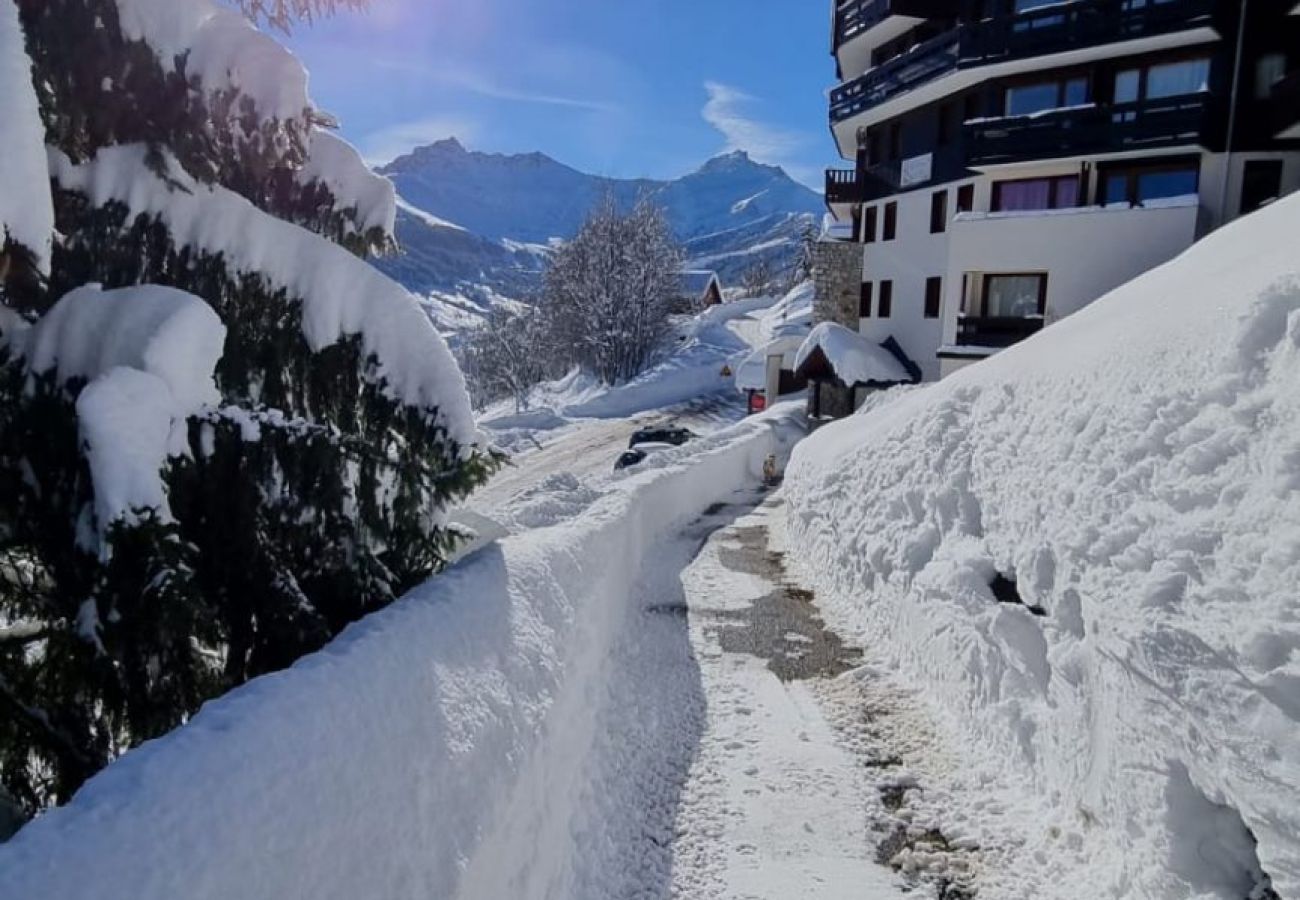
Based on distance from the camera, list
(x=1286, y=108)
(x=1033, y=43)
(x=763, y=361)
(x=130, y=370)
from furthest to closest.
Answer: (x=763, y=361) → (x=1033, y=43) → (x=1286, y=108) → (x=130, y=370)

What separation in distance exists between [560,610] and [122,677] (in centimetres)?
351

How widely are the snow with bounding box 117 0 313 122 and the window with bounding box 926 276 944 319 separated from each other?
23.7m

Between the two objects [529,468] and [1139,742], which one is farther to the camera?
[529,468]

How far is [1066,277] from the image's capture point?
742 inches

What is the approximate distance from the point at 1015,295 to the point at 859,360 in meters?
6.34

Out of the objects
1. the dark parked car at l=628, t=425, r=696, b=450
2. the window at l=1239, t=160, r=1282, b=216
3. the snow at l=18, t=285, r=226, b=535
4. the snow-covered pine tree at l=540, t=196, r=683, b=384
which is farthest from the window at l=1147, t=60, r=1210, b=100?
the snow-covered pine tree at l=540, t=196, r=683, b=384

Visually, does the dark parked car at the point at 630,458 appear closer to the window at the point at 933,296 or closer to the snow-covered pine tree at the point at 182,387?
the window at the point at 933,296

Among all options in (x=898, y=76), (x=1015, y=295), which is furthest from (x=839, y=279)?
(x=1015, y=295)

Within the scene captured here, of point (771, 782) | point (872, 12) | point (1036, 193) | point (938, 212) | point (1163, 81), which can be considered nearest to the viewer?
point (771, 782)

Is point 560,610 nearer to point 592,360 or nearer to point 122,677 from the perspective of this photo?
point 122,677

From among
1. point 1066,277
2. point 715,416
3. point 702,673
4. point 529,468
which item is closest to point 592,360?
point 715,416

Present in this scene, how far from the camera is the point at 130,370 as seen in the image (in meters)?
3.61

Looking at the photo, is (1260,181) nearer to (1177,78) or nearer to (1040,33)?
(1177,78)

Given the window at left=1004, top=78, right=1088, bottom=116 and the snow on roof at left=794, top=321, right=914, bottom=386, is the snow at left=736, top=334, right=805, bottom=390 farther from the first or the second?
the window at left=1004, top=78, right=1088, bottom=116
